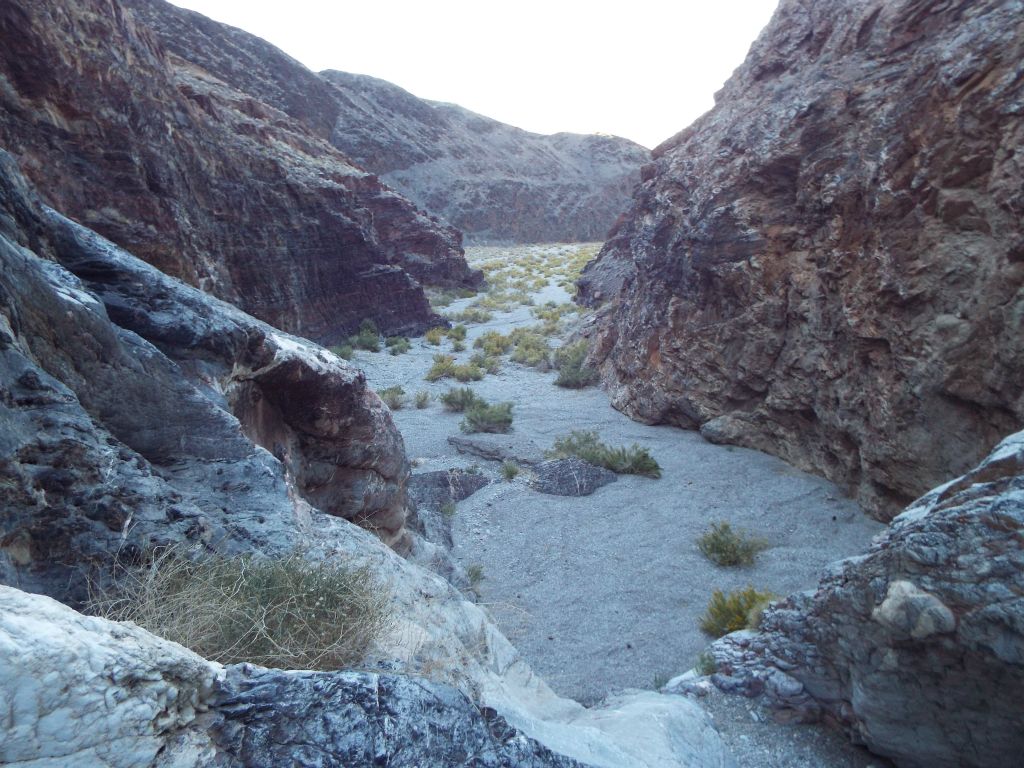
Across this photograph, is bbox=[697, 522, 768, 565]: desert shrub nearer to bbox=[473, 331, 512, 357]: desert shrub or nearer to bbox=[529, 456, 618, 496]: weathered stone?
bbox=[529, 456, 618, 496]: weathered stone

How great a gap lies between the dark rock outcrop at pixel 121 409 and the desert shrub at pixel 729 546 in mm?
3587

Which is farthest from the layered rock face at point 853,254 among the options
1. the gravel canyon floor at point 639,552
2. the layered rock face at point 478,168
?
the layered rock face at point 478,168

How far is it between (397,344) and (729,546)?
38.3 ft

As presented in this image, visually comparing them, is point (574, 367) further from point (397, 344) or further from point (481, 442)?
point (397, 344)

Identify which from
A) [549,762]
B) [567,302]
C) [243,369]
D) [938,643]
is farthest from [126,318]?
[567,302]

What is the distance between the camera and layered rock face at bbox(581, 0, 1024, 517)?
16.0ft

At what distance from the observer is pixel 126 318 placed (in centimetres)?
305

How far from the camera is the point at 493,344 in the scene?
50.4ft

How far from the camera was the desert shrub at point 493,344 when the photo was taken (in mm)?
15000

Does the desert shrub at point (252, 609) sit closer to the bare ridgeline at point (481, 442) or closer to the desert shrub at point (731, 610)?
the bare ridgeline at point (481, 442)

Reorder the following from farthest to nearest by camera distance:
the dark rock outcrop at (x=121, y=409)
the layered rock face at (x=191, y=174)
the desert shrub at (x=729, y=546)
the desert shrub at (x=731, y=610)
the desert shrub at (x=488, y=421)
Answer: the desert shrub at (x=488, y=421), the layered rock face at (x=191, y=174), the desert shrub at (x=729, y=546), the desert shrub at (x=731, y=610), the dark rock outcrop at (x=121, y=409)

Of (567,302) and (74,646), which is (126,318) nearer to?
(74,646)

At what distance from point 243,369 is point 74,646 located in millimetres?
2510

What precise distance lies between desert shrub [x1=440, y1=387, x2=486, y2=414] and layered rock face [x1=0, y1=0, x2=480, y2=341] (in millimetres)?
4694
